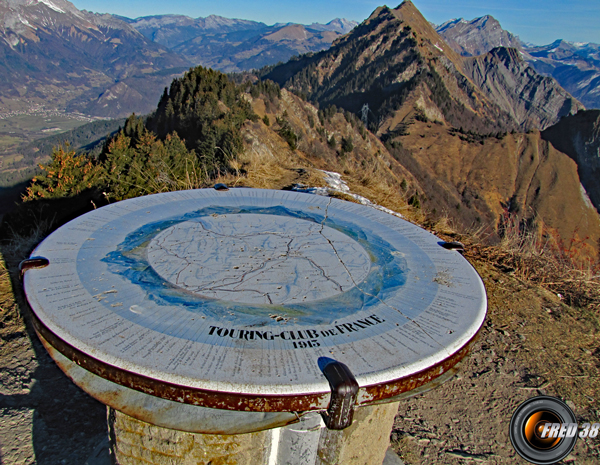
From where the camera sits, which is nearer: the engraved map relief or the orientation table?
the orientation table

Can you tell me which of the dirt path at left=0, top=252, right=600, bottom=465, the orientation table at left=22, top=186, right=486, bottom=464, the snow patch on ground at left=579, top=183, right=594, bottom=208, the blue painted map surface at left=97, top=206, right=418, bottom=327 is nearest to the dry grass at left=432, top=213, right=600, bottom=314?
the dirt path at left=0, top=252, right=600, bottom=465

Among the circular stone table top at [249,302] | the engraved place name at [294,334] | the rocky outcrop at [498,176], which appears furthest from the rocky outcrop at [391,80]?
the engraved place name at [294,334]

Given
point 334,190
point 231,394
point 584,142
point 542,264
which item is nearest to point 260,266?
point 231,394

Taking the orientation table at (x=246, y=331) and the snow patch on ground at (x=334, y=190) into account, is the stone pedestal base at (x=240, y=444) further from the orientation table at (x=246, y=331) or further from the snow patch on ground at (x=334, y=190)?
the snow patch on ground at (x=334, y=190)

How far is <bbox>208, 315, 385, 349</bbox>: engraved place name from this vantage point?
2.50m

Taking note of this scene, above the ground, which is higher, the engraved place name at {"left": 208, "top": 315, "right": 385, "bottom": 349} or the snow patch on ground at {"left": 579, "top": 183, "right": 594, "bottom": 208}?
the engraved place name at {"left": 208, "top": 315, "right": 385, "bottom": 349}

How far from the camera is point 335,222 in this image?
16.3 feet

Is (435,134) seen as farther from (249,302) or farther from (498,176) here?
(249,302)

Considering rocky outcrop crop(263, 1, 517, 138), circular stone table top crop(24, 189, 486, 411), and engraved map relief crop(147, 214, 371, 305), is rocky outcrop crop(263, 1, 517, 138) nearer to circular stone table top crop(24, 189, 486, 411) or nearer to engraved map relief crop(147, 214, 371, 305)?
engraved map relief crop(147, 214, 371, 305)

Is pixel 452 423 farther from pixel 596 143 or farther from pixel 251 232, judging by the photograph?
pixel 596 143

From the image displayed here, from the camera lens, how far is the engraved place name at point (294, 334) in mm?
2498

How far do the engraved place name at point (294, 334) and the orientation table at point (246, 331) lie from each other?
0.04 ft

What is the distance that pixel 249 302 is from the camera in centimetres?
301

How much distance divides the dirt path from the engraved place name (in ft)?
6.10
